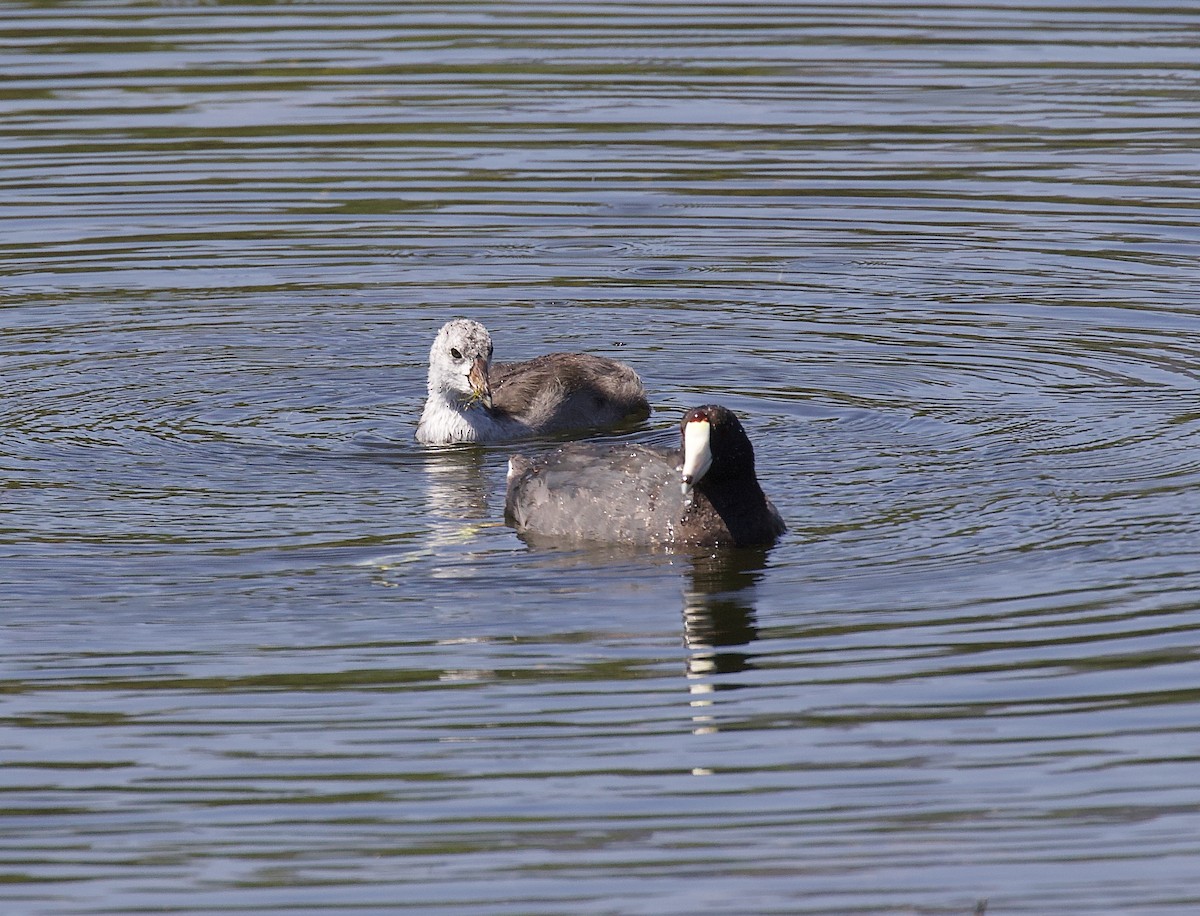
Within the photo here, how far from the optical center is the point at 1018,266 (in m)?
15.6

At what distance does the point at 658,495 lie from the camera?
10.6m

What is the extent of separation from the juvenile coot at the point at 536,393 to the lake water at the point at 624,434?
0.24 meters

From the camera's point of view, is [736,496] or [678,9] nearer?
[736,496]

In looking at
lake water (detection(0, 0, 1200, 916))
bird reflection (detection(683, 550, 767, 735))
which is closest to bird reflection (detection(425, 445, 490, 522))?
lake water (detection(0, 0, 1200, 916))

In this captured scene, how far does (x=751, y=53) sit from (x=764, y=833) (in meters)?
15.7

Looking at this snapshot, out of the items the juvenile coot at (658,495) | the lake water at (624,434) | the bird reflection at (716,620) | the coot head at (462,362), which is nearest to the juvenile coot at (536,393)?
the coot head at (462,362)

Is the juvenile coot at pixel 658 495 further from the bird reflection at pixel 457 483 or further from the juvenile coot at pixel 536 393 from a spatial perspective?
the juvenile coot at pixel 536 393

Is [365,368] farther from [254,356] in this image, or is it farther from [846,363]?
[846,363]

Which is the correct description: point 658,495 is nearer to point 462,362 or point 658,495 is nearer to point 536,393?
point 462,362

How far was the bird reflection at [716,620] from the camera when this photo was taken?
8.42m

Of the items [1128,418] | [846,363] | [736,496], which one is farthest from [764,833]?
[846,363]

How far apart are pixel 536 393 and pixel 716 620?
159 inches

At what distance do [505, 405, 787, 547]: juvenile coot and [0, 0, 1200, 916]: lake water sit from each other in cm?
19

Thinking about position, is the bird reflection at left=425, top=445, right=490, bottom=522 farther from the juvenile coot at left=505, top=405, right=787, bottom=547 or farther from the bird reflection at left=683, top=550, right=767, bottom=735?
the bird reflection at left=683, top=550, right=767, bottom=735
